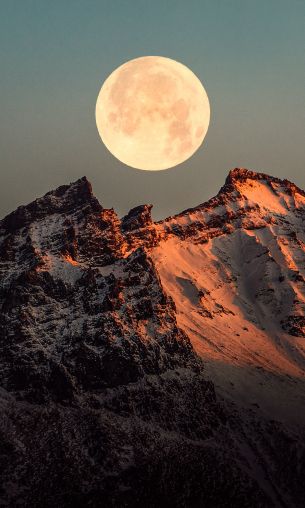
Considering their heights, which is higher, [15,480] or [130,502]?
[15,480]

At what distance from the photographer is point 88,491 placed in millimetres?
197125

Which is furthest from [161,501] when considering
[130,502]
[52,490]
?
[52,490]

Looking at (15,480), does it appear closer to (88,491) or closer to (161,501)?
(88,491)

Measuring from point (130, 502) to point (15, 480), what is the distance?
86.1 ft

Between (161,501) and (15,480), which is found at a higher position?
(15,480)

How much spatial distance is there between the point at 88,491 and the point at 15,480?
16.5 metres

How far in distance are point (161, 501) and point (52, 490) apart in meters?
25.0

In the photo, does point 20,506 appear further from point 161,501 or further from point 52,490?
point 161,501

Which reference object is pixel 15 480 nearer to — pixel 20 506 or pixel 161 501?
pixel 20 506

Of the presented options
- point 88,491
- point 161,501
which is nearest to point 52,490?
point 88,491

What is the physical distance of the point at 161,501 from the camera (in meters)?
199

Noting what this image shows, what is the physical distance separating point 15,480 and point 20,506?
348 inches

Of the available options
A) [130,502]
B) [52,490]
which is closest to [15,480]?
[52,490]

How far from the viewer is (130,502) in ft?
645
